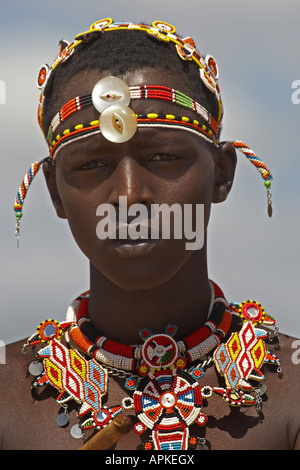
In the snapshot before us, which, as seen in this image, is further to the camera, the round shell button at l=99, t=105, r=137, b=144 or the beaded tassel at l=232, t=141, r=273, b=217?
the beaded tassel at l=232, t=141, r=273, b=217

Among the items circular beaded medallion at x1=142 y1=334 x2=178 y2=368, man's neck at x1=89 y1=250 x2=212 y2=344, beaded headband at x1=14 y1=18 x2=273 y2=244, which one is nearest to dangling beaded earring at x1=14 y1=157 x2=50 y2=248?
beaded headband at x1=14 y1=18 x2=273 y2=244

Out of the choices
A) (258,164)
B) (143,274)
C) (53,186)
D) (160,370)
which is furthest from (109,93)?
(160,370)

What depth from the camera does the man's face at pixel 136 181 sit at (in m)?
5.29

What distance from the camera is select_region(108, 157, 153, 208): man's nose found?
5.21 metres

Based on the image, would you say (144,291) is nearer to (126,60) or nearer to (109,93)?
(109,93)

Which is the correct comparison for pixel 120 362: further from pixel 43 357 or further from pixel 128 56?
pixel 128 56

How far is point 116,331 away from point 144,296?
1.03ft

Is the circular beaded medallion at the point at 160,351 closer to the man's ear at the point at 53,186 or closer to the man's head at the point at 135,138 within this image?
the man's head at the point at 135,138

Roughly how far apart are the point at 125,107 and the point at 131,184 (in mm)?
478

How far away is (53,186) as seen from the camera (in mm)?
6051

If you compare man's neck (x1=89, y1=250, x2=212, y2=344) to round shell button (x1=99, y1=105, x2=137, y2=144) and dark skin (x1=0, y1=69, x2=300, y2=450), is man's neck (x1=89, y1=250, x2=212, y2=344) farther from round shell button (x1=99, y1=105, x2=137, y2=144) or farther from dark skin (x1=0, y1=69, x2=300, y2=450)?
round shell button (x1=99, y1=105, x2=137, y2=144)

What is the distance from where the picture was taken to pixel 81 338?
5.87 metres

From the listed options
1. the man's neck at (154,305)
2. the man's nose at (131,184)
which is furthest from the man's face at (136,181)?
the man's neck at (154,305)

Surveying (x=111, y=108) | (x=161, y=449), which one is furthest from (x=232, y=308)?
(x=111, y=108)
